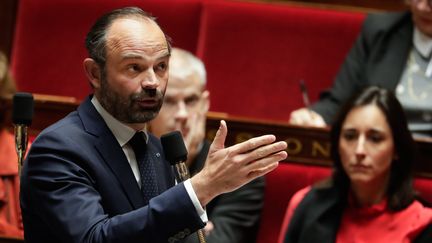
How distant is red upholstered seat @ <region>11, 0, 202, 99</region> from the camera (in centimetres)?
160

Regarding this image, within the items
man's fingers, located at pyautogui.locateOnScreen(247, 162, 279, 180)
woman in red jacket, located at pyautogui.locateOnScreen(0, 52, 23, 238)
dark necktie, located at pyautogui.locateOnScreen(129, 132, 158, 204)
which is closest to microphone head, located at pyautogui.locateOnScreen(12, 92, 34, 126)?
dark necktie, located at pyautogui.locateOnScreen(129, 132, 158, 204)

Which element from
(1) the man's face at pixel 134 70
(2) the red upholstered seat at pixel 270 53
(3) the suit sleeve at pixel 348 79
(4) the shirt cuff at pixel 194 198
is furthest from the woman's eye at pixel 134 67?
(2) the red upholstered seat at pixel 270 53

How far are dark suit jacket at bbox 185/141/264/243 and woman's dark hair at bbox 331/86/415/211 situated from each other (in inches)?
4.5

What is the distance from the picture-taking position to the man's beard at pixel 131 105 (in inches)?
26.7

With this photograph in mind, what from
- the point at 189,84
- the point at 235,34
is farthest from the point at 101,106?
the point at 235,34

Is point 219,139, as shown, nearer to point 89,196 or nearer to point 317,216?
point 89,196

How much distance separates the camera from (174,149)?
668 millimetres

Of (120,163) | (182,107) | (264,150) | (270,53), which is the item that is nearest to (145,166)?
(120,163)

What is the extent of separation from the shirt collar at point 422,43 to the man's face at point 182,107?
1.27 ft

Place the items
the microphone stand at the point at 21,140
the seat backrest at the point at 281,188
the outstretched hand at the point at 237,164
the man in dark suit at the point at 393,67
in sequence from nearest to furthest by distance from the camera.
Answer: the outstretched hand at the point at 237,164, the microphone stand at the point at 21,140, the seat backrest at the point at 281,188, the man in dark suit at the point at 393,67

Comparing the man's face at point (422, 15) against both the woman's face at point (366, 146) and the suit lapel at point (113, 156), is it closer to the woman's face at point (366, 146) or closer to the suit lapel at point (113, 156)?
the woman's face at point (366, 146)

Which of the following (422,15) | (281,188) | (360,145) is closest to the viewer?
(360,145)

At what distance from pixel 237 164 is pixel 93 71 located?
163 millimetres

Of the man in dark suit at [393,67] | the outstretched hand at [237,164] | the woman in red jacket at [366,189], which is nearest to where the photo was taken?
the outstretched hand at [237,164]
